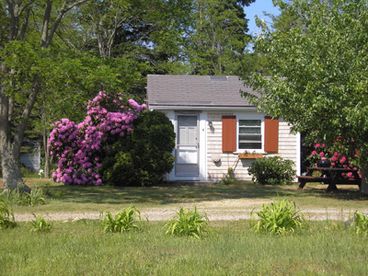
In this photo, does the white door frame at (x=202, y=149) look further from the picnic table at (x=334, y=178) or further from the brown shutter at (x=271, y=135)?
the picnic table at (x=334, y=178)

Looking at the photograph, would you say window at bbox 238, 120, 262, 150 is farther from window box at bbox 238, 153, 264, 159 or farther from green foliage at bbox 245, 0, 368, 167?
green foliage at bbox 245, 0, 368, 167

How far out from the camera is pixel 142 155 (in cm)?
1922

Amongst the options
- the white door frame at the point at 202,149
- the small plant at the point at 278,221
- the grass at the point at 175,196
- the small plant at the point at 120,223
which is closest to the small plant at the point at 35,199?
the grass at the point at 175,196

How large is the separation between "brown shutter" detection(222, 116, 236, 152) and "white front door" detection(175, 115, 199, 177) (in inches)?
39.1

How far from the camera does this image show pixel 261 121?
21.2 meters

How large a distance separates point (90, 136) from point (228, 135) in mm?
5018

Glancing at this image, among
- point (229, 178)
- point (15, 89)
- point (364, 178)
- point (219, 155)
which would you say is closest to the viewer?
point (15, 89)

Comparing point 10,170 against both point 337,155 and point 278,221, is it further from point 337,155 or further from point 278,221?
point 337,155

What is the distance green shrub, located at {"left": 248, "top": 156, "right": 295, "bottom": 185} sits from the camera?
20.3 metres

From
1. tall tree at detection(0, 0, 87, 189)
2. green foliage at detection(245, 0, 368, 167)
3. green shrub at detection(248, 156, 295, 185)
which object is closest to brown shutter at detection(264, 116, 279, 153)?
green shrub at detection(248, 156, 295, 185)

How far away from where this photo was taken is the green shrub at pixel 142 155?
1911 cm

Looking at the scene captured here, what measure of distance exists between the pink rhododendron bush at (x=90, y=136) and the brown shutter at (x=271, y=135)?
4734 millimetres

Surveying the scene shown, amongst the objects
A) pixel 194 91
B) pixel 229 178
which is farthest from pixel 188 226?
pixel 194 91

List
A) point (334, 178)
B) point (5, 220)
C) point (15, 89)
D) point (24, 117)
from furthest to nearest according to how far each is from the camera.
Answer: point (334, 178) → point (24, 117) → point (15, 89) → point (5, 220)
